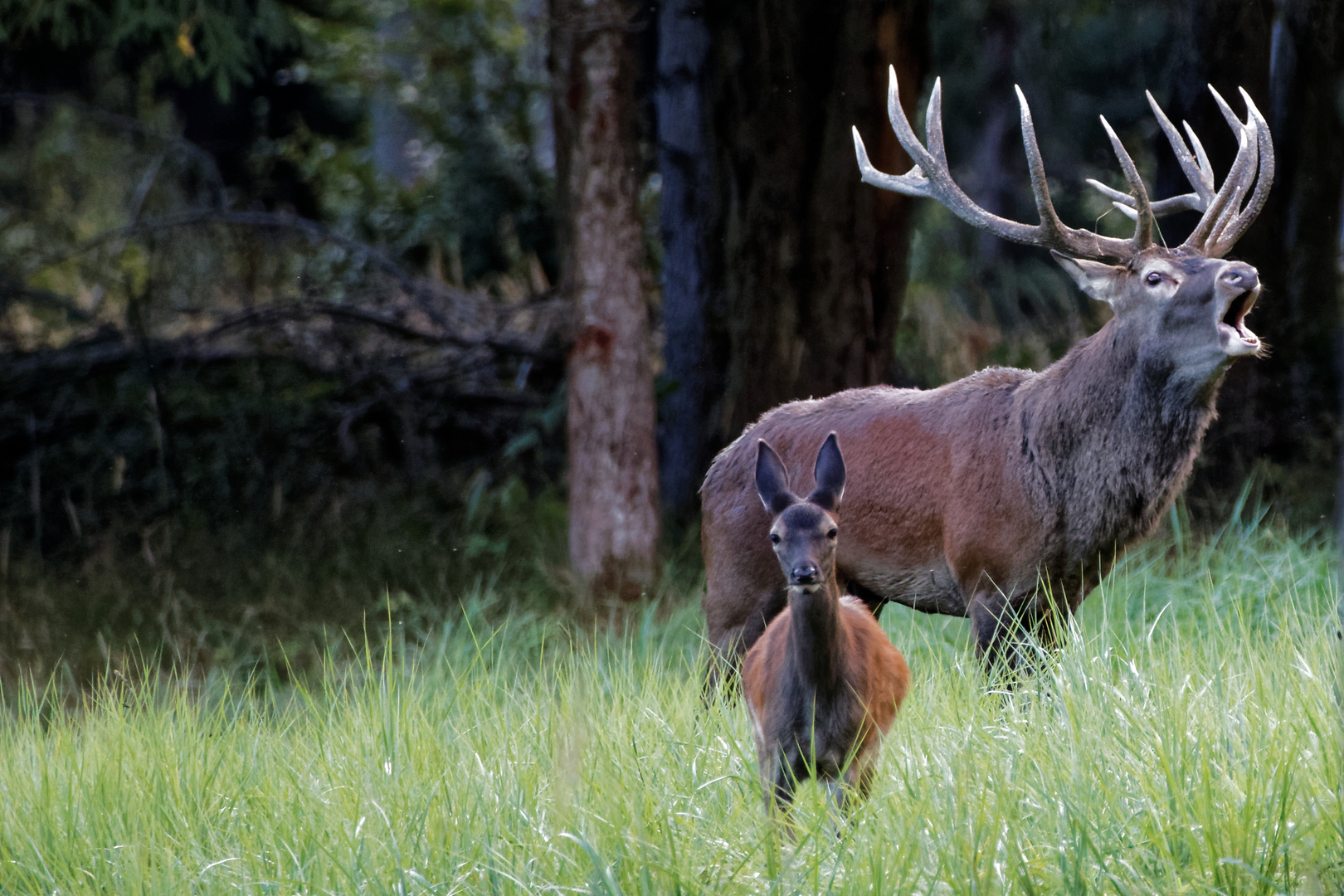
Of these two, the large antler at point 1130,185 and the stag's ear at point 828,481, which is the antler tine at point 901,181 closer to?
the large antler at point 1130,185

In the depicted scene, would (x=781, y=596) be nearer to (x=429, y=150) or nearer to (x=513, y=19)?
(x=513, y=19)

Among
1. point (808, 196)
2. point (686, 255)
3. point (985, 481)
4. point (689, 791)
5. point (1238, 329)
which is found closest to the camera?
point (689, 791)

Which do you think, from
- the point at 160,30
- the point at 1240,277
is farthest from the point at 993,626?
the point at 160,30

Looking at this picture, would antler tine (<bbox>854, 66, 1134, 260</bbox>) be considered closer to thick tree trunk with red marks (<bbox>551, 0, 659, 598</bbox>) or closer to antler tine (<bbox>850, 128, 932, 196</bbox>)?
antler tine (<bbox>850, 128, 932, 196</bbox>)

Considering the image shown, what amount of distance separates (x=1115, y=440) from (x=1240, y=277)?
2.39 ft

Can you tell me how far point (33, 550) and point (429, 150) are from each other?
7870mm

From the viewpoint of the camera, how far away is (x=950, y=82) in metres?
17.5

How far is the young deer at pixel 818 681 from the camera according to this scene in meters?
3.43

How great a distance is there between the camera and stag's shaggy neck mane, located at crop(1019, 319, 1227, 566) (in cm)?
472

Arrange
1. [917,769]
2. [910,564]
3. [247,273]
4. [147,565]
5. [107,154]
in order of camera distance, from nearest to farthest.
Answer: [917,769] < [910,564] < [147,565] < [247,273] < [107,154]

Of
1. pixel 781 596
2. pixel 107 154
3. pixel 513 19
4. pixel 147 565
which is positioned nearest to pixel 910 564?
pixel 781 596

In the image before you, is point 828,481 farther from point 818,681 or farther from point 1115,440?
point 1115,440

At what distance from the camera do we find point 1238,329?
177 inches

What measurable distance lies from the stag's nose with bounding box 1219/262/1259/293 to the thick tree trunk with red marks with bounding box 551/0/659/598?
353 centimetres
